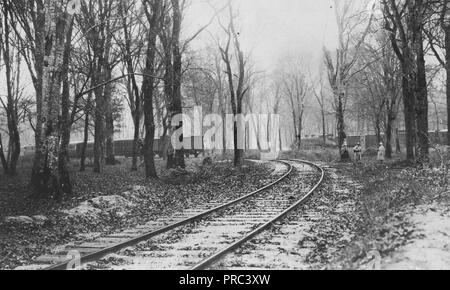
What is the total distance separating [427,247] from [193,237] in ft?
14.6

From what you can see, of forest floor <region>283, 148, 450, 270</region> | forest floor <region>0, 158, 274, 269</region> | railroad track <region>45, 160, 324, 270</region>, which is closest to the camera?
forest floor <region>283, 148, 450, 270</region>

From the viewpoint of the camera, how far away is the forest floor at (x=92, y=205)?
8.77m

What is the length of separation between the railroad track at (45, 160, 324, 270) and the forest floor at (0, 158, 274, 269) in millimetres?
971

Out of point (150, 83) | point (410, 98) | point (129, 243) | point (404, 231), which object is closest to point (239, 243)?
point (129, 243)

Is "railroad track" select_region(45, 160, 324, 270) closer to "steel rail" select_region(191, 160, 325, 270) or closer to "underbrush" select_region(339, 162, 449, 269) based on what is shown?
"steel rail" select_region(191, 160, 325, 270)

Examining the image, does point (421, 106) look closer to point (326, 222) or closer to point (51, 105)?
point (326, 222)

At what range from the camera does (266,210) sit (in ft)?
38.8

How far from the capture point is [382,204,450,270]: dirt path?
5.63m

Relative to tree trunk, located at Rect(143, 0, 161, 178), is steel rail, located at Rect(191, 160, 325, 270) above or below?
below

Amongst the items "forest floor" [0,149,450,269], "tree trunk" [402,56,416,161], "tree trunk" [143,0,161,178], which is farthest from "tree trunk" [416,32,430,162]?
"tree trunk" [143,0,161,178]

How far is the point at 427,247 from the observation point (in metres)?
6.38

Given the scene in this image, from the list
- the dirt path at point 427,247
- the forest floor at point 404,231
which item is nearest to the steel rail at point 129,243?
the forest floor at point 404,231
